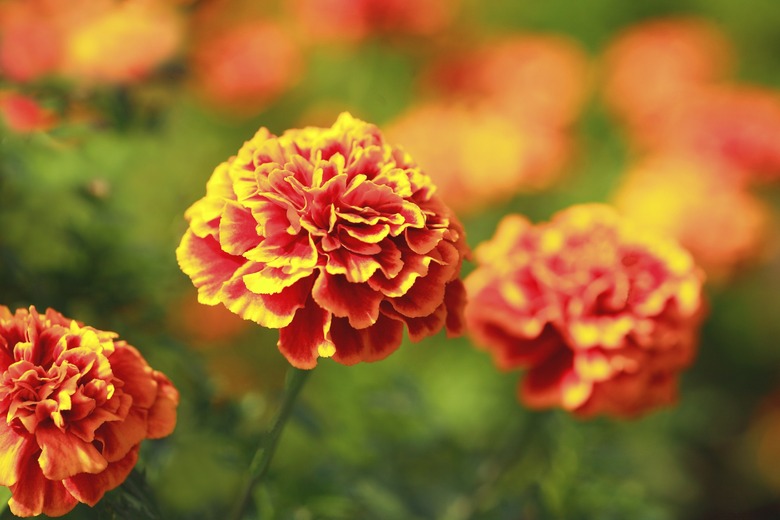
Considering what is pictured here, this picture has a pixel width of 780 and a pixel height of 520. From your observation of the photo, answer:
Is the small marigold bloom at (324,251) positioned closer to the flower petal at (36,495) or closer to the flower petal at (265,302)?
the flower petal at (265,302)

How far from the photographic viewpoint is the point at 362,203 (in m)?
0.96

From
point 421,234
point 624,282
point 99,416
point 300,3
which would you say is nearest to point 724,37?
point 300,3

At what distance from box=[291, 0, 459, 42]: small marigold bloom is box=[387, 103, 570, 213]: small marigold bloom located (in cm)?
26

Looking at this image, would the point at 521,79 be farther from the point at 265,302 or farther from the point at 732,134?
the point at 265,302

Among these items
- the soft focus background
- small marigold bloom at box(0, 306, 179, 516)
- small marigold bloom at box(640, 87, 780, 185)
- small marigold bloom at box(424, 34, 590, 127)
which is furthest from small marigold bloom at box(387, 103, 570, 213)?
small marigold bloom at box(0, 306, 179, 516)

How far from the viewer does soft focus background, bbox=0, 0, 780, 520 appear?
147 cm

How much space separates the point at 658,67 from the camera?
126 inches

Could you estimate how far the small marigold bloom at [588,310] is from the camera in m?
1.24

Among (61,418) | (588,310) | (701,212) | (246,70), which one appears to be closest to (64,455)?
(61,418)

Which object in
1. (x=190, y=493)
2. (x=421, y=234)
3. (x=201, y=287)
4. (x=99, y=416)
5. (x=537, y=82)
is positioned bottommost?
(x=190, y=493)

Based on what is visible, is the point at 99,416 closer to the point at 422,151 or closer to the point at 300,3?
the point at 422,151

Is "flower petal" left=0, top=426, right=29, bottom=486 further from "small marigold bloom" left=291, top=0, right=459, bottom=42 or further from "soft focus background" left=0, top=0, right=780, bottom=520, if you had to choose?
"small marigold bloom" left=291, top=0, right=459, bottom=42

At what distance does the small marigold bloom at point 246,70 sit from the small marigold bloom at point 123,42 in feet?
1.99

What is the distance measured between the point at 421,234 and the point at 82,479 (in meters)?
0.43
